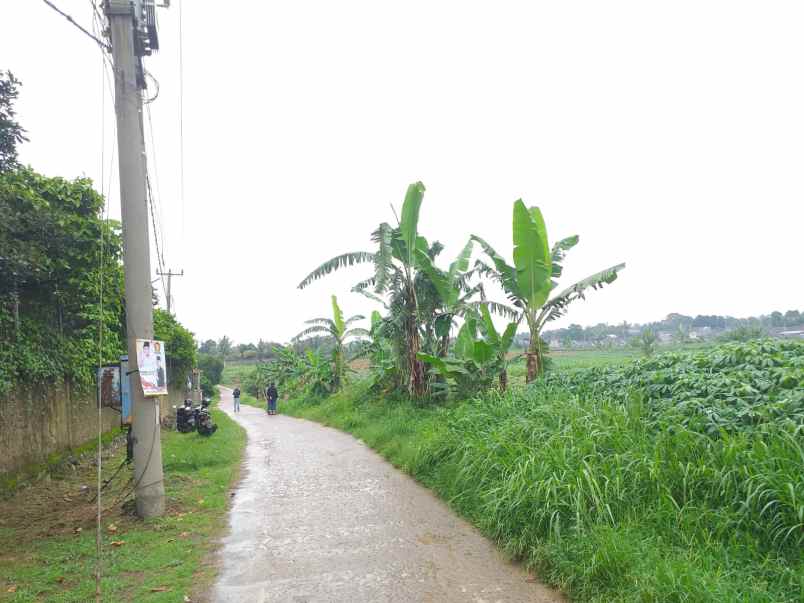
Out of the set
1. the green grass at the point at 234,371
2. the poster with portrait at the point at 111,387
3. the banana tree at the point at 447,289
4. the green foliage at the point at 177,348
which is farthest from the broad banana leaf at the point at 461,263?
the green grass at the point at 234,371

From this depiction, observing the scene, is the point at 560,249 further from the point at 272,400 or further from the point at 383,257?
the point at 272,400

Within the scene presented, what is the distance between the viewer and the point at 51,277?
833 centimetres

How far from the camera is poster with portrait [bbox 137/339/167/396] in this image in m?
6.24

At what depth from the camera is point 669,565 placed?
3596 mm

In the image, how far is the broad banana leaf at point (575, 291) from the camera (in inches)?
407

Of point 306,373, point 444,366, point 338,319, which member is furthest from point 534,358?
point 306,373

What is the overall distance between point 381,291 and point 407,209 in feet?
6.29

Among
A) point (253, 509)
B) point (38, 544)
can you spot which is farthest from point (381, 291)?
point (38, 544)

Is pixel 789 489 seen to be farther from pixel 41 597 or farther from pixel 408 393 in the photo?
pixel 408 393

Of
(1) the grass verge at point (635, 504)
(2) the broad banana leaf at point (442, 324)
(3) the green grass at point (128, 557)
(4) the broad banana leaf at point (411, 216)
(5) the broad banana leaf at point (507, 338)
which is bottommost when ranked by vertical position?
(3) the green grass at point (128, 557)

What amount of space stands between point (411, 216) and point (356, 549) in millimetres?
8014

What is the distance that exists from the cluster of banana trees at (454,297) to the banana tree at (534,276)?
0.02 meters

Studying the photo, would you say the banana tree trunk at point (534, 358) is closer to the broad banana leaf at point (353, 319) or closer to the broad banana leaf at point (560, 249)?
the broad banana leaf at point (560, 249)

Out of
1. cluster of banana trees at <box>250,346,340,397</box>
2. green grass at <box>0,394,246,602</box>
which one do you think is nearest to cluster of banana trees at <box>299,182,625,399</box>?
green grass at <box>0,394,246,602</box>
